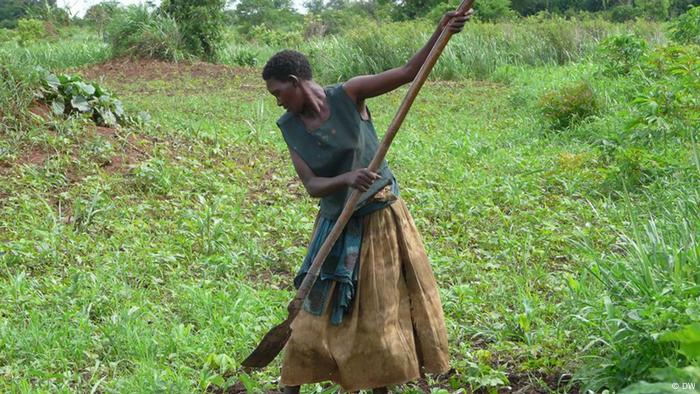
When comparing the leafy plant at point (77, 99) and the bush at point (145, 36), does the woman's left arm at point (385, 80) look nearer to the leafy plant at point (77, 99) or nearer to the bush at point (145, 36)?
the leafy plant at point (77, 99)

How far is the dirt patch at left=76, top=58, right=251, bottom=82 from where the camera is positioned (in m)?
13.5

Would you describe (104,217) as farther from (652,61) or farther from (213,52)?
(213,52)

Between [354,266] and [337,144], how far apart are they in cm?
43

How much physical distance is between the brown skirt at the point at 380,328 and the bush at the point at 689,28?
7.38 meters

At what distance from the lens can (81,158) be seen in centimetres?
632

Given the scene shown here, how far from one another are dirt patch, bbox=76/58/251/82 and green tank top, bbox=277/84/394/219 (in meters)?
10.8

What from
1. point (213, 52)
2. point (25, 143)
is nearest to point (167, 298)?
point (25, 143)

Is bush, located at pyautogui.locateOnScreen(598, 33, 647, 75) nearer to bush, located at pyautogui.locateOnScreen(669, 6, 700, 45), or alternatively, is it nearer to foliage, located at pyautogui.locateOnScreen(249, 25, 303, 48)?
bush, located at pyautogui.locateOnScreen(669, 6, 700, 45)

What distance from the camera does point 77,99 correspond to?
7113 millimetres

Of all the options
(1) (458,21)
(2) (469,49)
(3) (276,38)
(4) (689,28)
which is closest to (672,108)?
(1) (458,21)

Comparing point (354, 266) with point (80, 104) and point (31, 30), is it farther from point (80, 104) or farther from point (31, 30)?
point (31, 30)

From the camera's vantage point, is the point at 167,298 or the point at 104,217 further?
the point at 104,217

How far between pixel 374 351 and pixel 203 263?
2.07 metres

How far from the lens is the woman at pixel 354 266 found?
2836 mm
